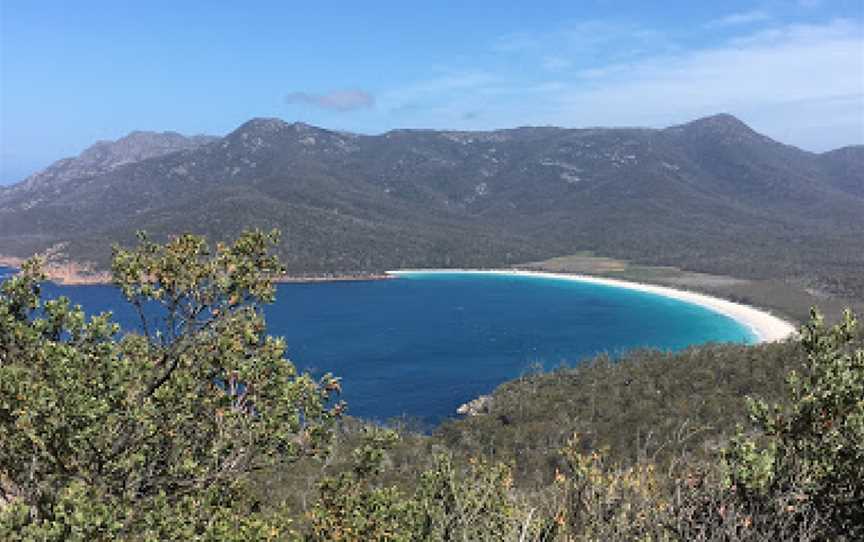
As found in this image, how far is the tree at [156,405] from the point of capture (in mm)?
9703

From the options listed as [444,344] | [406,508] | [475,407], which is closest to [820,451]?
[406,508]

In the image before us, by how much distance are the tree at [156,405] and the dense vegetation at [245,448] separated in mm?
37

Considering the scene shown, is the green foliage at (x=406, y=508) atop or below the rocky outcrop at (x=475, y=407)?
atop

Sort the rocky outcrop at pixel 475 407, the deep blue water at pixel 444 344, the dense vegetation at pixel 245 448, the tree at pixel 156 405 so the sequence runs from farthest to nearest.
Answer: the deep blue water at pixel 444 344, the rocky outcrop at pixel 475 407, the dense vegetation at pixel 245 448, the tree at pixel 156 405

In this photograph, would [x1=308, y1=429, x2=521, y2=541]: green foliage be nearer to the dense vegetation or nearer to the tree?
the dense vegetation

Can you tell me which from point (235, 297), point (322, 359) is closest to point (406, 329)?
point (322, 359)

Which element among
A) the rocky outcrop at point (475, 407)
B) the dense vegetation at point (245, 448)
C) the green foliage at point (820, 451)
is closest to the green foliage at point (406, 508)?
the dense vegetation at point (245, 448)

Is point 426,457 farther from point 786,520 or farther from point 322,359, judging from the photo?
point 322,359

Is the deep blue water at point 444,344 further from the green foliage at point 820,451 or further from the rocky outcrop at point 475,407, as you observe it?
the green foliage at point 820,451

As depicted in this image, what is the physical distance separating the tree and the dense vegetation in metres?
0.04

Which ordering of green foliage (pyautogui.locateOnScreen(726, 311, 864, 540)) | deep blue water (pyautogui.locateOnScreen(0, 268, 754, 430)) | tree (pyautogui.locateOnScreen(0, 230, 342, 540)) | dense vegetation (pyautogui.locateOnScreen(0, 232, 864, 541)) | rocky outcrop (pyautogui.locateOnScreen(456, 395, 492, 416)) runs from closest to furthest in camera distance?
tree (pyautogui.locateOnScreen(0, 230, 342, 540)), dense vegetation (pyautogui.locateOnScreen(0, 232, 864, 541)), green foliage (pyautogui.locateOnScreen(726, 311, 864, 540)), rocky outcrop (pyautogui.locateOnScreen(456, 395, 492, 416)), deep blue water (pyautogui.locateOnScreen(0, 268, 754, 430))

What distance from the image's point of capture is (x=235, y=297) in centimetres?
1395

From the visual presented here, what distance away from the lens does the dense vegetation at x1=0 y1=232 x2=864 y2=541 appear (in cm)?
1000

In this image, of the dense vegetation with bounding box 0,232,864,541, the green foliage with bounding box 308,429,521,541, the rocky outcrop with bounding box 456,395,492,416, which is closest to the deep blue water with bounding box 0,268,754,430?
the rocky outcrop with bounding box 456,395,492,416
